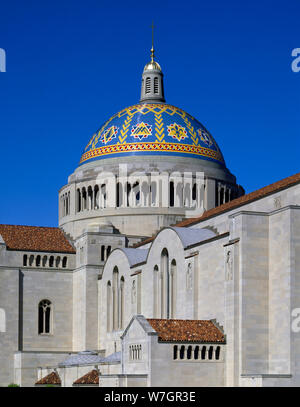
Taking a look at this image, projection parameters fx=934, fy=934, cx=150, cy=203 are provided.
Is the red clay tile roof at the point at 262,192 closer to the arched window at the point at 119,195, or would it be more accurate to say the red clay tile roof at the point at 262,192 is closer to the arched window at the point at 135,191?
the arched window at the point at 135,191

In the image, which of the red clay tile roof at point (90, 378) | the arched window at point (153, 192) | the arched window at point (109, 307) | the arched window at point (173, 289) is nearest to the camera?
the red clay tile roof at point (90, 378)

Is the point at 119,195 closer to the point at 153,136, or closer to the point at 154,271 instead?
the point at 153,136

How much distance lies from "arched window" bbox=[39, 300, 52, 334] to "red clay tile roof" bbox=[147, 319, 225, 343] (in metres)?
22.7

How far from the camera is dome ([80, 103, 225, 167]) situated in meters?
71.2

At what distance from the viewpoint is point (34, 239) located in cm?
7081

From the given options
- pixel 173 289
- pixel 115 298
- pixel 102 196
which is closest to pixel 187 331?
pixel 173 289

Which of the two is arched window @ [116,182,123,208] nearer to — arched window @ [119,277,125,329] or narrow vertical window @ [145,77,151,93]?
arched window @ [119,277,125,329]

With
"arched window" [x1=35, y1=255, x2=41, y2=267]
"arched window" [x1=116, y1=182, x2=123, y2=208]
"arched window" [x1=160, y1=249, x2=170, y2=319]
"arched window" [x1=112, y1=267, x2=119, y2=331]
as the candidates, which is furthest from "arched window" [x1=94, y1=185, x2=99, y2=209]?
Answer: "arched window" [x1=160, y1=249, x2=170, y2=319]

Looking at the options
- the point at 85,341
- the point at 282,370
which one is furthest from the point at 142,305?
the point at 282,370

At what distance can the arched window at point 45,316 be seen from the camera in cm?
6900

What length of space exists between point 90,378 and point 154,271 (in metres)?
7.70

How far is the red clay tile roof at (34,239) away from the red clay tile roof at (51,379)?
36.7 feet

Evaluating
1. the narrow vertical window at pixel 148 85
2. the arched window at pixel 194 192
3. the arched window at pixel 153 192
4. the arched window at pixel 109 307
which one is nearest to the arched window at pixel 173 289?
the arched window at pixel 109 307

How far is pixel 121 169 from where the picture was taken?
70.6 meters
